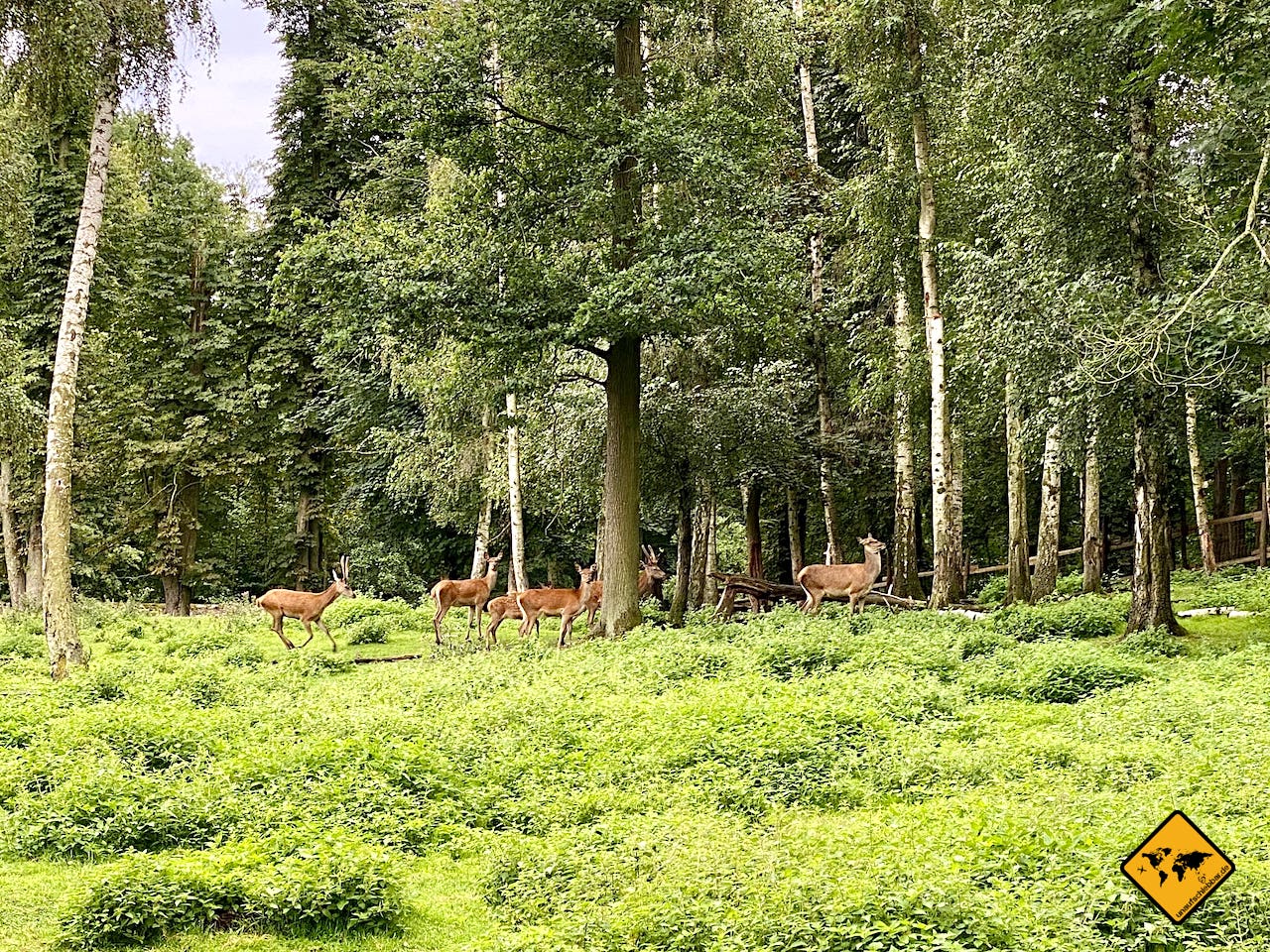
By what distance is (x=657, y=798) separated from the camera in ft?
28.0

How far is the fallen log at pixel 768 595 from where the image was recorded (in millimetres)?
20641

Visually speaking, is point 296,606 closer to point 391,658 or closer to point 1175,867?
point 391,658

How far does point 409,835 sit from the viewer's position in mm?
8242

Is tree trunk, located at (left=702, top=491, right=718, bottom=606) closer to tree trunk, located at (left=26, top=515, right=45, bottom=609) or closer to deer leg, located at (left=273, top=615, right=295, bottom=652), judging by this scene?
deer leg, located at (left=273, top=615, right=295, bottom=652)

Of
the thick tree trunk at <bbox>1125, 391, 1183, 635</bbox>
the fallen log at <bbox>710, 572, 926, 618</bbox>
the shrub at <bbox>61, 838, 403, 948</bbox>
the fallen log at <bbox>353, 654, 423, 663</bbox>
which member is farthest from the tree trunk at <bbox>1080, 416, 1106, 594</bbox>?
the shrub at <bbox>61, 838, 403, 948</bbox>

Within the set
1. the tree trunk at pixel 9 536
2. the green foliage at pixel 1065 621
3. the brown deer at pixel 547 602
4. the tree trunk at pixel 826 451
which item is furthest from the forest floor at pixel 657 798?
the tree trunk at pixel 9 536

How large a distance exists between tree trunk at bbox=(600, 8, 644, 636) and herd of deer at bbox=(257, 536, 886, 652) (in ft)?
2.48

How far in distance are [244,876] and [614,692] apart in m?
6.46

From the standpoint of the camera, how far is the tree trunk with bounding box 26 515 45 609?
27.5m

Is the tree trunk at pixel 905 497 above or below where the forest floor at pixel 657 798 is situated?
above

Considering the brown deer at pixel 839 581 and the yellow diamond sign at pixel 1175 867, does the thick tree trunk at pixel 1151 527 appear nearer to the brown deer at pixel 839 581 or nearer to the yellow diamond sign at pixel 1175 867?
the brown deer at pixel 839 581

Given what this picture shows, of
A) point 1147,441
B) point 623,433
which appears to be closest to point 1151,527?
point 1147,441

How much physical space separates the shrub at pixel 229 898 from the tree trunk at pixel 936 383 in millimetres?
14094

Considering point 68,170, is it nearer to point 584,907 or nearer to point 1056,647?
point 1056,647
